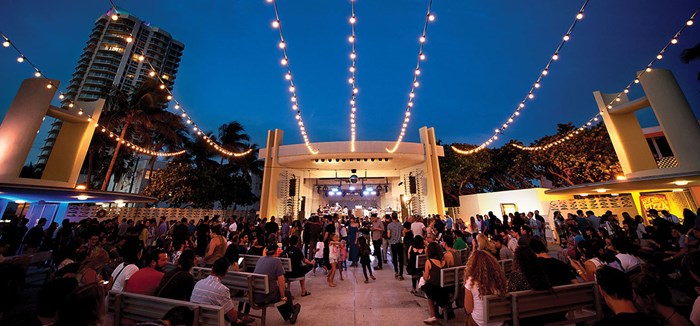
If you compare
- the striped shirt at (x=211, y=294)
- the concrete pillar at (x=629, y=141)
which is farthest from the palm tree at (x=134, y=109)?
the concrete pillar at (x=629, y=141)

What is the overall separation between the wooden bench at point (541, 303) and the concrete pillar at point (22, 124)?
41.8 ft

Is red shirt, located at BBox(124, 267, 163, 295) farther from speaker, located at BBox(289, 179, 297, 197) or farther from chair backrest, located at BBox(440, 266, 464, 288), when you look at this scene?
speaker, located at BBox(289, 179, 297, 197)

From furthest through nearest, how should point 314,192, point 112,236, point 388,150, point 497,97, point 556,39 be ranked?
point 497,97 < point 556,39 < point 314,192 < point 388,150 < point 112,236

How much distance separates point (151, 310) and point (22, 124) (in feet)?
35.8

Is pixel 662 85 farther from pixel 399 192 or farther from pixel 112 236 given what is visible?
pixel 112 236

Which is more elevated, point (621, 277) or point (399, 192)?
point (399, 192)

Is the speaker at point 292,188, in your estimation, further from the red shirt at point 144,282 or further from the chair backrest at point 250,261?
the red shirt at point 144,282

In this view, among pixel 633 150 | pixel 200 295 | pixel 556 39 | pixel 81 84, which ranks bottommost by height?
pixel 200 295

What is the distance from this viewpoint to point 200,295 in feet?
8.25

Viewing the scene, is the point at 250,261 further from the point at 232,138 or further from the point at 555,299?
the point at 232,138

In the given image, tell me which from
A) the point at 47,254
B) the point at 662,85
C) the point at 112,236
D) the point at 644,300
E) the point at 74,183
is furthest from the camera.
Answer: the point at 74,183

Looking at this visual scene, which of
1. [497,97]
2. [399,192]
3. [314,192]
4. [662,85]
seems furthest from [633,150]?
[497,97]

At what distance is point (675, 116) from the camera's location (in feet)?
28.8

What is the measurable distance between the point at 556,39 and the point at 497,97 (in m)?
31.4
